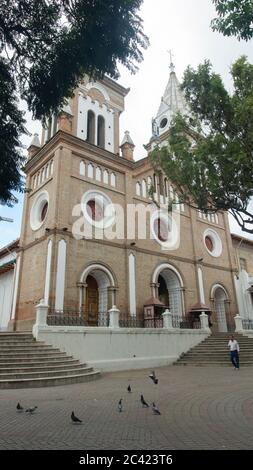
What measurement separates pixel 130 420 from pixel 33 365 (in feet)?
22.8

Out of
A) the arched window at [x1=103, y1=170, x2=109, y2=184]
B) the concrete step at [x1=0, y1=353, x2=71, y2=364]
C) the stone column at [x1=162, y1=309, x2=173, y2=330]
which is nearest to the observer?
the concrete step at [x1=0, y1=353, x2=71, y2=364]

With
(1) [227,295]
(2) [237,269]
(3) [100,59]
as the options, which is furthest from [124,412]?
(2) [237,269]

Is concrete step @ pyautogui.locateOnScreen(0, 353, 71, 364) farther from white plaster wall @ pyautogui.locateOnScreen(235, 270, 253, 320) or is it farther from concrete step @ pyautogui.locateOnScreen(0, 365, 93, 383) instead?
white plaster wall @ pyautogui.locateOnScreen(235, 270, 253, 320)

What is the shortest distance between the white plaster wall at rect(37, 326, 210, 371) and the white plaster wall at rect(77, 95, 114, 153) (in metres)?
13.2

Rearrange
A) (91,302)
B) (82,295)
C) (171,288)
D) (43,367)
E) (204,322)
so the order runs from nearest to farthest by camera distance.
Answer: (43,367)
(82,295)
(91,302)
(204,322)
(171,288)

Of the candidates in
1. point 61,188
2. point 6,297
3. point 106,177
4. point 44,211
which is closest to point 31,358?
point 61,188

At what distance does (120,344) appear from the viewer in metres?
15.9

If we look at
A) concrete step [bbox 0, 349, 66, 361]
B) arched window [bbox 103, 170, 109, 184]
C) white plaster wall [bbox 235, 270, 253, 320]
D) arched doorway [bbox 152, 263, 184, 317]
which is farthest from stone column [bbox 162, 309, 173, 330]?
white plaster wall [bbox 235, 270, 253, 320]

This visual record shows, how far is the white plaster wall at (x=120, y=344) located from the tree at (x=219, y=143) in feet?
26.8

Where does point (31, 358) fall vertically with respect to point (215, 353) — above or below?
below

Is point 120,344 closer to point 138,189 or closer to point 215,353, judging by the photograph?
point 215,353

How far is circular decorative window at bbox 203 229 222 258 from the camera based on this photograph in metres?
27.4

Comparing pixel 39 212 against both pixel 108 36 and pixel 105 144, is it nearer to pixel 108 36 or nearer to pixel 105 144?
pixel 105 144

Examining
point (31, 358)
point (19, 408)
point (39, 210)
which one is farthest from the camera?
point (39, 210)
